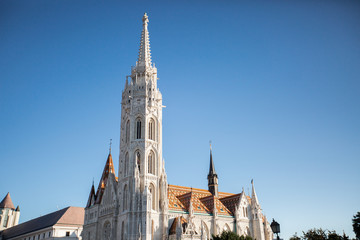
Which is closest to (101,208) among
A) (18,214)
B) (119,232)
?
(119,232)

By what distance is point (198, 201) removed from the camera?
6366cm

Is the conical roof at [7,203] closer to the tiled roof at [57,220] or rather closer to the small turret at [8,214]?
the small turret at [8,214]

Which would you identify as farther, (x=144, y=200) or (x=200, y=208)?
(x=200, y=208)

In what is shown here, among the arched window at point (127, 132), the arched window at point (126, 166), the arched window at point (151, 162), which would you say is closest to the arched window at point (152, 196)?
the arched window at point (151, 162)

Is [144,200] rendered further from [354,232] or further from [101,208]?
[354,232]

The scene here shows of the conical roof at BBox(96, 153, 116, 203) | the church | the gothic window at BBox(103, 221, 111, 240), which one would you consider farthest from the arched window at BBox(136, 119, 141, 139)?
the gothic window at BBox(103, 221, 111, 240)

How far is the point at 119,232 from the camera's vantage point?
172 ft

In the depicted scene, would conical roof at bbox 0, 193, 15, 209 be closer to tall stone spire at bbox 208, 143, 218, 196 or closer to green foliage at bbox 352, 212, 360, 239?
tall stone spire at bbox 208, 143, 218, 196

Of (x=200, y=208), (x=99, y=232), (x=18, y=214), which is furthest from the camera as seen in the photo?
(x=18, y=214)

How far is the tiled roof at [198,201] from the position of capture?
196 ft

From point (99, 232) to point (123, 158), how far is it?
1312 cm

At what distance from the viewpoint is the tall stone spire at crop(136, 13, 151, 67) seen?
2562 inches

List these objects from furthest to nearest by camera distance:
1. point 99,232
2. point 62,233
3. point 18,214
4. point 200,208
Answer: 1. point 18,214
2. point 62,233
3. point 200,208
4. point 99,232

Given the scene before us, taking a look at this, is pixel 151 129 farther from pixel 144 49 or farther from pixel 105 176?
pixel 144 49
